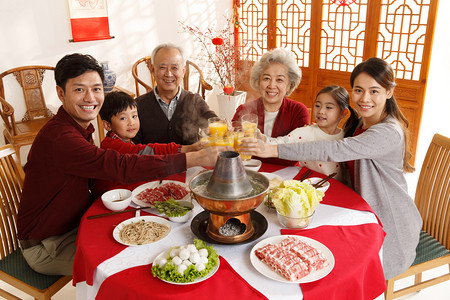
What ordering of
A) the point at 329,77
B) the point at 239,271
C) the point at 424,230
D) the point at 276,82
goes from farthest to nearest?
the point at 329,77 → the point at 276,82 → the point at 424,230 → the point at 239,271

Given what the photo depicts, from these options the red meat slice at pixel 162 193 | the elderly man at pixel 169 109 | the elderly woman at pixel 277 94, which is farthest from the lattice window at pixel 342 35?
the red meat slice at pixel 162 193

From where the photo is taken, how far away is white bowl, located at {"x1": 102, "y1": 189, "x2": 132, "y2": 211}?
170 cm

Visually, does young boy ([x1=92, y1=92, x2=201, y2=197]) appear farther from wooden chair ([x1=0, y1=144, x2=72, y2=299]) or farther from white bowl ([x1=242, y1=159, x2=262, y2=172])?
wooden chair ([x1=0, y1=144, x2=72, y2=299])

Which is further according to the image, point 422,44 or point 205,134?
point 422,44

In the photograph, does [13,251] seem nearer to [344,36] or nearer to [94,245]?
[94,245]

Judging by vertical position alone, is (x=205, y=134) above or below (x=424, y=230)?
above

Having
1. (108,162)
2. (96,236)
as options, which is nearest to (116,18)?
(108,162)

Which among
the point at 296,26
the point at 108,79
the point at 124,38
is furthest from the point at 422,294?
the point at 124,38

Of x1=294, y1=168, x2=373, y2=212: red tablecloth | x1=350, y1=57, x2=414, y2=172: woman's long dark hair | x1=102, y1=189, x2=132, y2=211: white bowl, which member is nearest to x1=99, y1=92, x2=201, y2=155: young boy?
x1=102, y1=189, x2=132, y2=211: white bowl

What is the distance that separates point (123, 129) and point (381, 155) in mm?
1465

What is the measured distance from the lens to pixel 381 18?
444 cm

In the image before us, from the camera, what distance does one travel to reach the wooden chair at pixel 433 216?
6.27 feet

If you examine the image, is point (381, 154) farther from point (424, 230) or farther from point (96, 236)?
point (96, 236)

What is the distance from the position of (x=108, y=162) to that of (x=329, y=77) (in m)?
3.86
